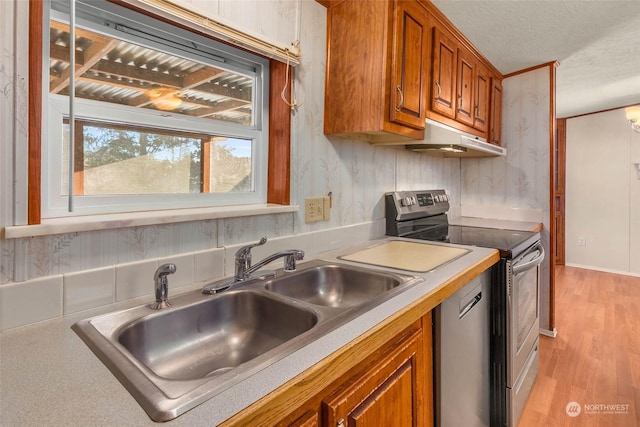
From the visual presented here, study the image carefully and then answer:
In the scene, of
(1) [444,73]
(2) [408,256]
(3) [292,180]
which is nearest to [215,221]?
(3) [292,180]

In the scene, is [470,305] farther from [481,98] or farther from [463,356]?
[481,98]

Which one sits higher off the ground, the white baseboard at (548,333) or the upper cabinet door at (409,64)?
the upper cabinet door at (409,64)

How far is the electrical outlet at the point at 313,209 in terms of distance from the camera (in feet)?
4.88

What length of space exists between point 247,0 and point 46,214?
961 mm

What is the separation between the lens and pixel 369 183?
1.88 meters

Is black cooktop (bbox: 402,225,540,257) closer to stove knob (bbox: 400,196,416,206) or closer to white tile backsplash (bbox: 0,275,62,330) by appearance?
stove knob (bbox: 400,196,416,206)

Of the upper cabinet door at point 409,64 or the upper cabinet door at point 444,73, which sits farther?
the upper cabinet door at point 444,73

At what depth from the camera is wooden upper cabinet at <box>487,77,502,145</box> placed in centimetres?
266

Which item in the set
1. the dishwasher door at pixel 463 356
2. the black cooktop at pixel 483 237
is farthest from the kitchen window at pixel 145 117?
the black cooktop at pixel 483 237

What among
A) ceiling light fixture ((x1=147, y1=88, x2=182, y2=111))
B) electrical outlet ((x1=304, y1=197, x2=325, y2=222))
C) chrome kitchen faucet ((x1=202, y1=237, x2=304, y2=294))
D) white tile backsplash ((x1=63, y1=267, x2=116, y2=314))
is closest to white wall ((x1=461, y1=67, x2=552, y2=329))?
electrical outlet ((x1=304, y1=197, x2=325, y2=222))

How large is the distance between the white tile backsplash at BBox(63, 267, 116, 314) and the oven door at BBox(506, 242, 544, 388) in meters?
1.56

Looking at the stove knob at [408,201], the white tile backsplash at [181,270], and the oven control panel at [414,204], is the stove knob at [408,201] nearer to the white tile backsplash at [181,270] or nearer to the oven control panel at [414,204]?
the oven control panel at [414,204]

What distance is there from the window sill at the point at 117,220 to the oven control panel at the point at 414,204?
3.03 ft

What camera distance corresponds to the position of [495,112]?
2734 mm
